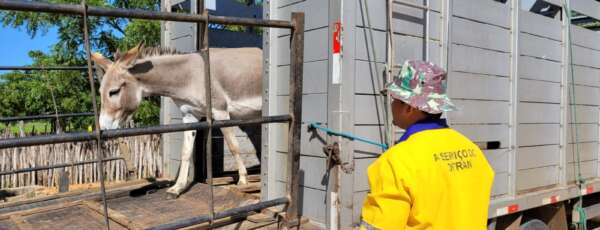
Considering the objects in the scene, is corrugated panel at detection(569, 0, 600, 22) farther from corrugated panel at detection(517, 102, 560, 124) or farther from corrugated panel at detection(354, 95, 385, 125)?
corrugated panel at detection(354, 95, 385, 125)

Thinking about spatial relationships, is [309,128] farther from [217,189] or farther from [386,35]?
[217,189]

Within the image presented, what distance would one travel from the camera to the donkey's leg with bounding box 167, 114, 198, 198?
3.70 metres

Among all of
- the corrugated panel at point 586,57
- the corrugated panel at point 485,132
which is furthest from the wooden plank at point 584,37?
the corrugated panel at point 485,132

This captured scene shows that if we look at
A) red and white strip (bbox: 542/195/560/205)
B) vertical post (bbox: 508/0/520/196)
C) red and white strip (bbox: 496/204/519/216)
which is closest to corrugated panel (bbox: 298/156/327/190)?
red and white strip (bbox: 496/204/519/216)

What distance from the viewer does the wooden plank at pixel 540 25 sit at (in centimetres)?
366

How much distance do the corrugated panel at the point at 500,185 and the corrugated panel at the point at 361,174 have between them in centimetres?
135

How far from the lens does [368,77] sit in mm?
2641

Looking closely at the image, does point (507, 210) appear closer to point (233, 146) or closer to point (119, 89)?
point (233, 146)

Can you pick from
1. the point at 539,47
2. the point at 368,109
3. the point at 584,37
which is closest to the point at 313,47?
the point at 368,109

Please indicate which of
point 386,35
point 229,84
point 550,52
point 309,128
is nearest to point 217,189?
point 229,84

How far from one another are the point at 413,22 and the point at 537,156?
190 centimetres

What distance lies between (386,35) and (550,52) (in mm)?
2074

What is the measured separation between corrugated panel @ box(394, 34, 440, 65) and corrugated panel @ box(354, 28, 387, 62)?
0.13 metres

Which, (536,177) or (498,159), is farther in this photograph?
(536,177)
